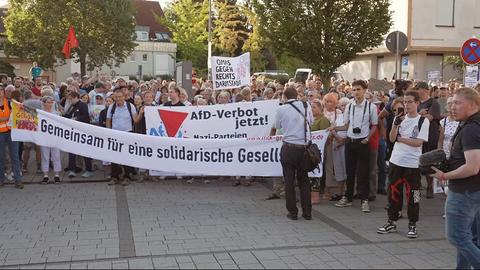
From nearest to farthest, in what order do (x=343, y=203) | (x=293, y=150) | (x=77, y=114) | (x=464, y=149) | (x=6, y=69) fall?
1. (x=464, y=149)
2. (x=293, y=150)
3. (x=343, y=203)
4. (x=77, y=114)
5. (x=6, y=69)

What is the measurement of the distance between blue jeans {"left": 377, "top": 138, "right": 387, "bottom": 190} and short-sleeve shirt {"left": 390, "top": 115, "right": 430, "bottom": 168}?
3.15 m

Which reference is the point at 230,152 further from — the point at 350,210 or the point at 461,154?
the point at 461,154

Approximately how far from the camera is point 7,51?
51.1 metres

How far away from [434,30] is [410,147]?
97.6ft

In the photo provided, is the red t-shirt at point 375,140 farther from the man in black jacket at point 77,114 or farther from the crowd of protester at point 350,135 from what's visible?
the man in black jacket at point 77,114

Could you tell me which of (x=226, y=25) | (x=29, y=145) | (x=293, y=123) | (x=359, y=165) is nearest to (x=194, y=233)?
(x=293, y=123)

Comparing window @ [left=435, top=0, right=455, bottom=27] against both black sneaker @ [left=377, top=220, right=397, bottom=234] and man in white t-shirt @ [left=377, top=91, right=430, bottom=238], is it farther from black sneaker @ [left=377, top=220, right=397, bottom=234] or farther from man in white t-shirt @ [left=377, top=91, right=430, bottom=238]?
black sneaker @ [left=377, top=220, right=397, bottom=234]

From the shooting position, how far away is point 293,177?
816 centimetres

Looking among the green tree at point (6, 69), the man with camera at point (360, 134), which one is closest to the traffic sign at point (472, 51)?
the man with camera at point (360, 134)

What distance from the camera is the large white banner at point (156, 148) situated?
9.78m

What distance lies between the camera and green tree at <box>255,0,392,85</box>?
21688 millimetres

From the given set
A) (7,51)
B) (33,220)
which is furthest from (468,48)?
(7,51)

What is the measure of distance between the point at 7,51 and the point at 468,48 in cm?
4693

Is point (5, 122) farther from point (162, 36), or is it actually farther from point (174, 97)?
point (162, 36)
